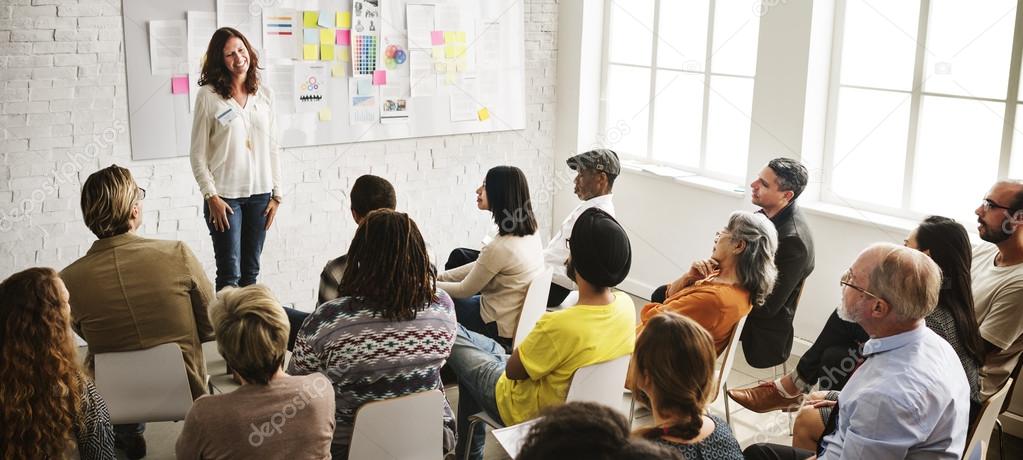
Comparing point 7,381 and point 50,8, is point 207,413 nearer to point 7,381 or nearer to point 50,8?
point 7,381

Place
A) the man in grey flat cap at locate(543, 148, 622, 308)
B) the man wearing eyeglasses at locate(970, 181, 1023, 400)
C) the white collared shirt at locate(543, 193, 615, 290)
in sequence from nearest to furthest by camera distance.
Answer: the man wearing eyeglasses at locate(970, 181, 1023, 400) → the man in grey flat cap at locate(543, 148, 622, 308) → the white collared shirt at locate(543, 193, 615, 290)

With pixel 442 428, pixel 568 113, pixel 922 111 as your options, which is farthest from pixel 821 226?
pixel 442 428

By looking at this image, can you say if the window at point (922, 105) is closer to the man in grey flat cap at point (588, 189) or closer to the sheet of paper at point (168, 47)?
the man in grey flat cap at point (588, 189)

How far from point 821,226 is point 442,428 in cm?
314

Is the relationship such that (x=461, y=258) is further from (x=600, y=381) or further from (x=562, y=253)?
(x=600, y=381)

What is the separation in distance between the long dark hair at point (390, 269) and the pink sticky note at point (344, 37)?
3061mm

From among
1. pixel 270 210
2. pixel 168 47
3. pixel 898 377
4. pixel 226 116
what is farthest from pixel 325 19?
pixel 898 377

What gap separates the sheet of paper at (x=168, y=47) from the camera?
5027mm

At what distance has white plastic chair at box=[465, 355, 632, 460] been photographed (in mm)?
2918

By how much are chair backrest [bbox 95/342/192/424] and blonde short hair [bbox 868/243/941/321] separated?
7.70 ft

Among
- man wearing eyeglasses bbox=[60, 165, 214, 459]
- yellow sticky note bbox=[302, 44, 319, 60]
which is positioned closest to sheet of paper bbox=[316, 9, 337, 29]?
yellow sticky note bbox=[302, 44, 319, 60]

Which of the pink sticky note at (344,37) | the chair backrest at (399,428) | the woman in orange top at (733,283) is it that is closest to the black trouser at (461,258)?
the woman in orange top at (733,283)

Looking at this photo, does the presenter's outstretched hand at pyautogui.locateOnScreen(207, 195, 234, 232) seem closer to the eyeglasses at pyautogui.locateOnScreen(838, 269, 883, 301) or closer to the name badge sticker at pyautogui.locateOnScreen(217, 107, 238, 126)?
the name badge sticker at pyautogui.locateOnScreen(217, 107, 238, 126)

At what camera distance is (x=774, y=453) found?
3.00m
